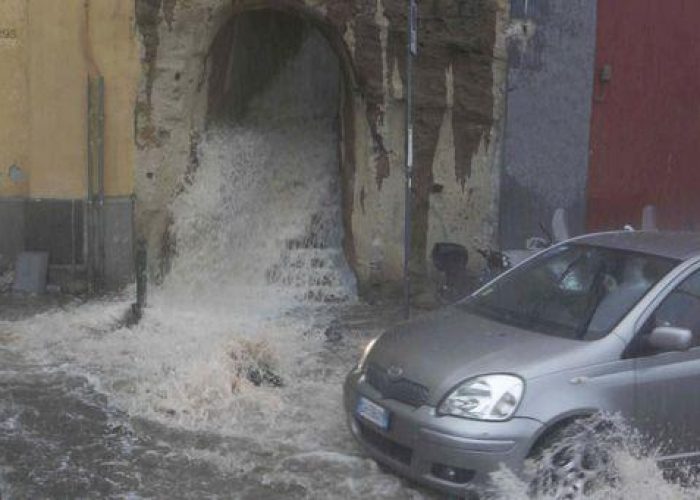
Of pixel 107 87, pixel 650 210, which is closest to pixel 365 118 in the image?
pixel 107 87

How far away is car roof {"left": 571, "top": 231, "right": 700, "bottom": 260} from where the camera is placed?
210 inches

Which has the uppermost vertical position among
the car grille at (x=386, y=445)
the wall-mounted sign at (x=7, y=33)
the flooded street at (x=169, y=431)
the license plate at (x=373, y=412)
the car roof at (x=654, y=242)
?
the wall-mounted sign at (x=7, y=33)

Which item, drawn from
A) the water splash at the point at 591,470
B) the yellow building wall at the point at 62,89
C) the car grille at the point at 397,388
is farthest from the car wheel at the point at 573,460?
the yellow building wall at the point at 62,89

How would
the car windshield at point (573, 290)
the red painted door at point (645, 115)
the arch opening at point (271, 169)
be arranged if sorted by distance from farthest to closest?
the red painted door at point (645, 115), the arch opening at point (271, 169), the car windshield at point (573, 290)

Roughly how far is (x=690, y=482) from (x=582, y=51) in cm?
800

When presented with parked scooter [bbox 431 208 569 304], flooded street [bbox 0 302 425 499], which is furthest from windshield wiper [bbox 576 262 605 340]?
parked scooter [bbox 431 208 569 304]

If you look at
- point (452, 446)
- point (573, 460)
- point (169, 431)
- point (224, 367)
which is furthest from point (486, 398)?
point (224, 367)

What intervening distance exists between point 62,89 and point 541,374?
7354mm

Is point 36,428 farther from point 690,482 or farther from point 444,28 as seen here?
point 444,28

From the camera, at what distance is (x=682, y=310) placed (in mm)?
5082

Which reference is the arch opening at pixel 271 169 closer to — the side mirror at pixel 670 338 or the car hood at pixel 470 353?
the car hood at pixel 470 353

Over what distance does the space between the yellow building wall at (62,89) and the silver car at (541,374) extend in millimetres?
5824

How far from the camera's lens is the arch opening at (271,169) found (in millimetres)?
10922

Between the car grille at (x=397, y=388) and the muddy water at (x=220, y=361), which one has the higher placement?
the car grille at (x=397, y=388)
